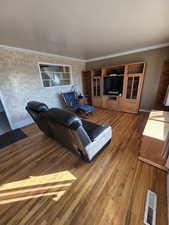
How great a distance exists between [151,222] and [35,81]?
4.00 meters

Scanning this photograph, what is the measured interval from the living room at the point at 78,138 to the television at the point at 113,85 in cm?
45

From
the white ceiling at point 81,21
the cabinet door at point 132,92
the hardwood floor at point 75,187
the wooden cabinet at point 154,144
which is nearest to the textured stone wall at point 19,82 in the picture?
the white ceiling at point 81,21

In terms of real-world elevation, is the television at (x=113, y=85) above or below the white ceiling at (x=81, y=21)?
below

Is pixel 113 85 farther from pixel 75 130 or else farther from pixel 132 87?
pixel 75 130

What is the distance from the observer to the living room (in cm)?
105

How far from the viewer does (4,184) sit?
134 centimetres

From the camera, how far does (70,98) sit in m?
3.97

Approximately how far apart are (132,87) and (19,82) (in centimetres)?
397

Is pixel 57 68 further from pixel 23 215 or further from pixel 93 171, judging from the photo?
pixel 23 215

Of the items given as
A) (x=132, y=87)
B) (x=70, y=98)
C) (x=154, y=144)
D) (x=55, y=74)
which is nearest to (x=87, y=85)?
(x=70, y=98)

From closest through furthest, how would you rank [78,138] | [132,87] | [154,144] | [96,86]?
1. [78,138]
2. [154,144]
3. [132,87]
4. [96,86]

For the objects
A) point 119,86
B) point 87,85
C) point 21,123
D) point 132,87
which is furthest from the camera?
point 87,85

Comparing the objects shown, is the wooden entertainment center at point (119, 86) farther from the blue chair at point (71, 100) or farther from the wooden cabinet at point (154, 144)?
the wooden cabinet at point (154, 144)

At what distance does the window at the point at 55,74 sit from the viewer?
3.47 metres
